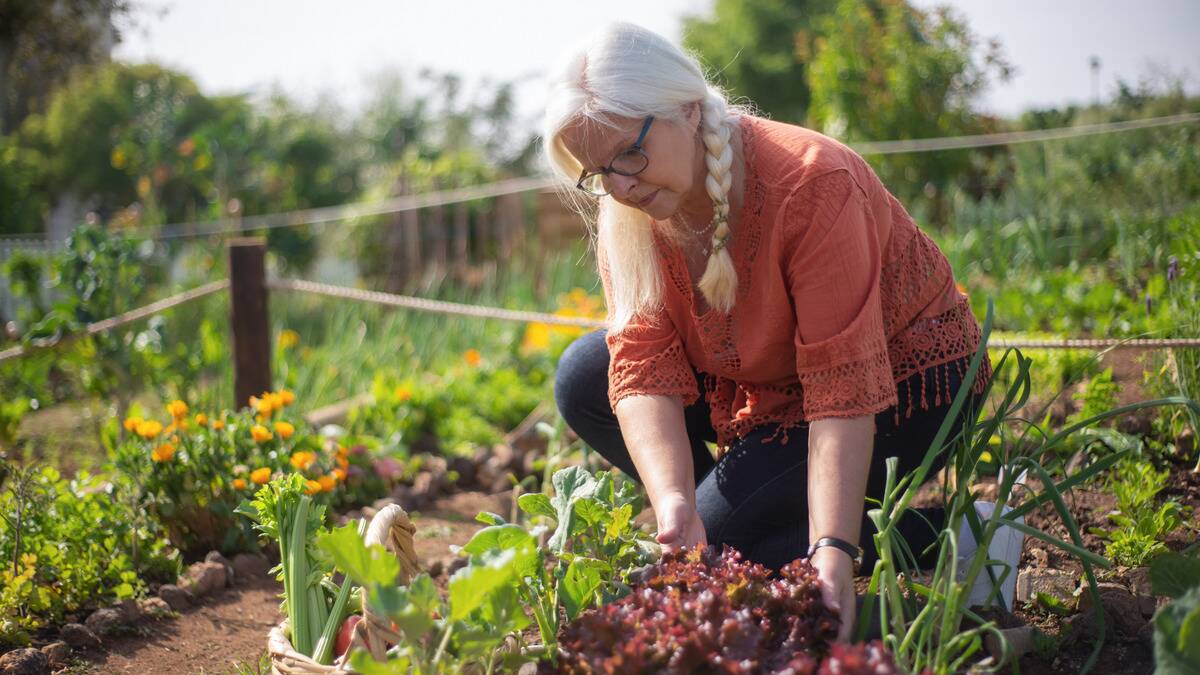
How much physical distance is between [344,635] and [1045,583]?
4.15 feet

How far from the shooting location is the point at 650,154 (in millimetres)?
1666

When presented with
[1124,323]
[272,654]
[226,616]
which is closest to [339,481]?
[226,616]

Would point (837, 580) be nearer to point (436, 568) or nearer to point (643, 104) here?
point (643, 104)

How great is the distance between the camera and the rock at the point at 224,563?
2.44 metres

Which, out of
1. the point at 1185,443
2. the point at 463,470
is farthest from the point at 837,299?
the point at 463,470

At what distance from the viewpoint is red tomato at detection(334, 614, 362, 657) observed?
5.24ft

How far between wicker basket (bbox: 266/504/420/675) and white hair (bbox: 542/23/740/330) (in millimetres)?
677

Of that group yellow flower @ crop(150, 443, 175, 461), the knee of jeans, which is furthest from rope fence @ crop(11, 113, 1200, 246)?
yellow flower @ crop(150, 443, 175, 461)

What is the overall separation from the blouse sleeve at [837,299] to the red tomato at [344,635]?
83 centimetres

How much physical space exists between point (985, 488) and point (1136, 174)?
133 inches

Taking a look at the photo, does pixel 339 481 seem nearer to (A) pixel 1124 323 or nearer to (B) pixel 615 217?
(B) pixel 615 217

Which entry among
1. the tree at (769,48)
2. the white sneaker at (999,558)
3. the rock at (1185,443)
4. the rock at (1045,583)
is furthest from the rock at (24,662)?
the tree at (769,48)

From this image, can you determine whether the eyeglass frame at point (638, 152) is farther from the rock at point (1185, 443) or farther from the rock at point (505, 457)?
the rock at point (505, 457)

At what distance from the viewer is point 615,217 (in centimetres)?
190
